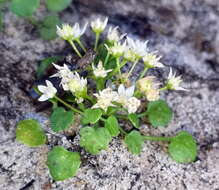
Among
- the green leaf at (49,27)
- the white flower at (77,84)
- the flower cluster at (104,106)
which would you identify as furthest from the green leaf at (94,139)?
the green leaf at (49,27)

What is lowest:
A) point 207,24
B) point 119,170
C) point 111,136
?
point 119,170

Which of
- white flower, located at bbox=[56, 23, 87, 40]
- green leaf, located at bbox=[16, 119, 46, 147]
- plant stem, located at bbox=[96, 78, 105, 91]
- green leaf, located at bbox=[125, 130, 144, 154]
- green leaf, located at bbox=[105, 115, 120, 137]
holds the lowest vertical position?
green leaf, located at bbox=[16, 119, 46, 147]

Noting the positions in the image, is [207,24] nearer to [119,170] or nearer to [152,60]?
[152,60]

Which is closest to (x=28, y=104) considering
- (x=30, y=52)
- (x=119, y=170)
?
(x=30, y=52)

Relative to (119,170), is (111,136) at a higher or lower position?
higher

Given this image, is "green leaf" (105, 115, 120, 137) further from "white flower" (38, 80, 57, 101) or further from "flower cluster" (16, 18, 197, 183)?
"white flower" (38, 80, 57, 101)

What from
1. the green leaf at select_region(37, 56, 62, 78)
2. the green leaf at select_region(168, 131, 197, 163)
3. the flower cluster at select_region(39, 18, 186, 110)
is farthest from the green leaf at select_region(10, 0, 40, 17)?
the green leaf at select_region(168, 131, 197, 163)
